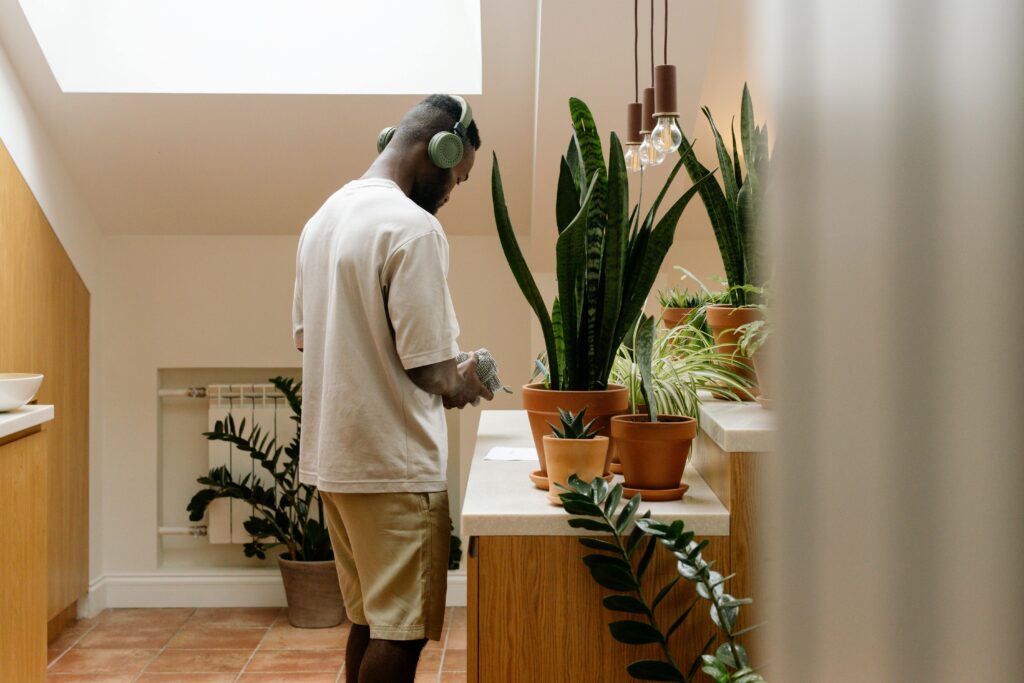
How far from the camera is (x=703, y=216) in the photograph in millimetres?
3795

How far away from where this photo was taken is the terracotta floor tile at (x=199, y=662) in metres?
3.25

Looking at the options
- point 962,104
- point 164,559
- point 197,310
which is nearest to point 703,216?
point 197,310

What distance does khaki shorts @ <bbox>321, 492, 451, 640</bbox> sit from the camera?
1.84 meters

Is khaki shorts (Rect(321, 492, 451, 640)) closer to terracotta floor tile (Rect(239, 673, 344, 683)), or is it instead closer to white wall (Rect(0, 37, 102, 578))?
terracotta floor tile (Rect(239, 673, 344, 683))

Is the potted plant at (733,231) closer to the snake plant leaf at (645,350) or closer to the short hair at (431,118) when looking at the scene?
the snake plant leaf at (645,350)

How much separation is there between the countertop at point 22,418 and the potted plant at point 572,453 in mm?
1438

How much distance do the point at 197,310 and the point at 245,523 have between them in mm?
876

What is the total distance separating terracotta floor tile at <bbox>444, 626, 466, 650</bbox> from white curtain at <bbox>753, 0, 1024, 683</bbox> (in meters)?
3.43

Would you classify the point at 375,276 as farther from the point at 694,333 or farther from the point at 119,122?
the point at 119,122

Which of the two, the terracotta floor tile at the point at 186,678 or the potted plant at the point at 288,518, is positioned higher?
the potted plant at the point at 288,518

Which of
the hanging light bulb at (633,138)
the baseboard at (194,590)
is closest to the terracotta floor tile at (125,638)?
the baseboard at (194,590)

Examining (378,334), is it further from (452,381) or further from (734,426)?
(734,426)

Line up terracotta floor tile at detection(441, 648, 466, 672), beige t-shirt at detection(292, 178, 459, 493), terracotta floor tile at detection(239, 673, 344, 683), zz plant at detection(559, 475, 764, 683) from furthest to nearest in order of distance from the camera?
terracotta floor tile at detection(441, 648, 466, 672) < terracotta floor tile at detection(239, 673, 344, 683) < beige t-shirt at detection(292, 178, 459, 493) < zz plant at detection(559, 475, 764, 683)

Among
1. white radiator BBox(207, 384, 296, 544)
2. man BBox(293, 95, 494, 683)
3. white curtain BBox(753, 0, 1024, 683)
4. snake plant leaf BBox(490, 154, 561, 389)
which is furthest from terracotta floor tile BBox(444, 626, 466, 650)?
white curtain BBox(753, 0, 1024, 683)
